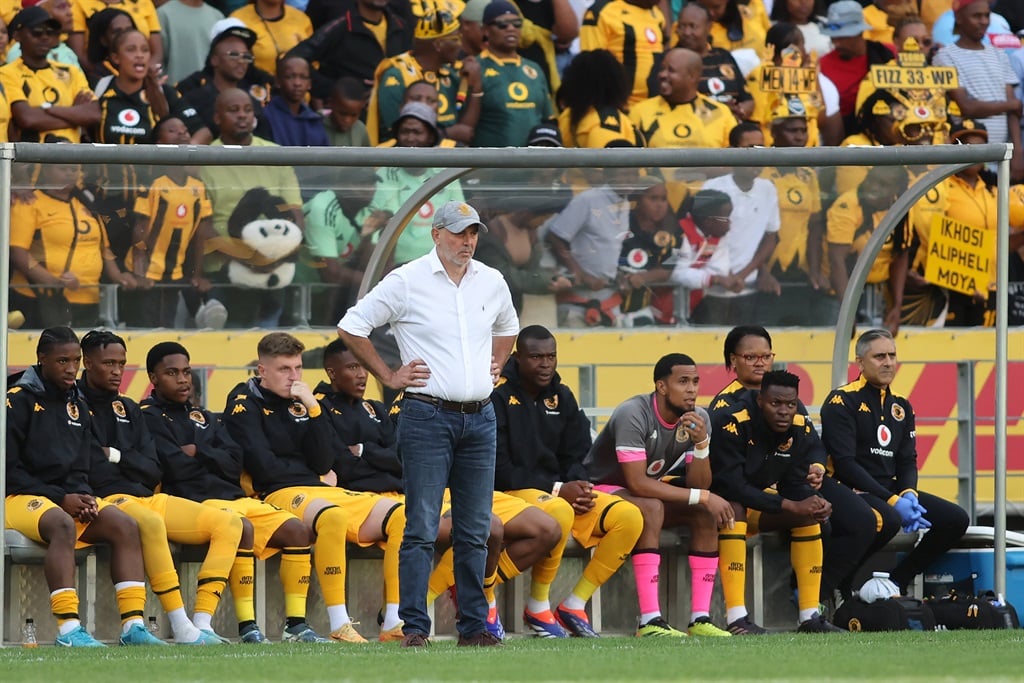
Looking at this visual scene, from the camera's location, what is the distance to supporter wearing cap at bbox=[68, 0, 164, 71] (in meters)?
12.7

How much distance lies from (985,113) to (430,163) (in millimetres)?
6961

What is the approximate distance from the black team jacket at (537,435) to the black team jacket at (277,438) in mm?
855

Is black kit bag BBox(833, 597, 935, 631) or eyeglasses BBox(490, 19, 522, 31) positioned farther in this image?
eyeglasses BBox(490, 19, 522, 31)

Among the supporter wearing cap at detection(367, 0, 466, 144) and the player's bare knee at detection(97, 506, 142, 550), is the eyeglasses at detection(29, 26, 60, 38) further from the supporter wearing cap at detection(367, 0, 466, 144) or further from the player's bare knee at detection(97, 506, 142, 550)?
the player's bare knee at detection(97, 506, 142, 550)

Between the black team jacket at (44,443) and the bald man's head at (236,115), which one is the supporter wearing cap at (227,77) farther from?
the black team jacket at (44,443)

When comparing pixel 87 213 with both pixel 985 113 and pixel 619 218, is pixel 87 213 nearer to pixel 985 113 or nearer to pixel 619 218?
pixel 619 218

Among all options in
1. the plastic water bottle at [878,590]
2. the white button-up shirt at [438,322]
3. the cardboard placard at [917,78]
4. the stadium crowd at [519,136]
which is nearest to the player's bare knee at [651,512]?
the plastic water bottle at [878,590]

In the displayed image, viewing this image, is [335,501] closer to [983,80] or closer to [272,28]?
[272,28]

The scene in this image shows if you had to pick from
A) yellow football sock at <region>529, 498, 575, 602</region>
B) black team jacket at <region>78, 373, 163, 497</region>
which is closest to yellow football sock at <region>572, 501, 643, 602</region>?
yellow football sock at <region>529, 498, 575, 602</region>

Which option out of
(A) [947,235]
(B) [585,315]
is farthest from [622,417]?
(A) [947,235]

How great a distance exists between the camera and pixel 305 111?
12797 millimetres

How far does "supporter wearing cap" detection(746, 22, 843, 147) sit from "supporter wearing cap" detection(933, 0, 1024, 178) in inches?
37.1

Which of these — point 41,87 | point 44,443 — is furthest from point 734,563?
point 41,87

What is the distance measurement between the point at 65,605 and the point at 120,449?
892 millimetres
